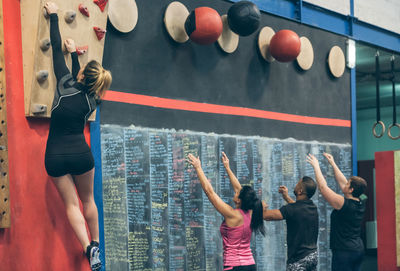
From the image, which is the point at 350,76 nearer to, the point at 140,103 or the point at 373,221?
the point at 140,103

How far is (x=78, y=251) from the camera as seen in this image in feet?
12.4

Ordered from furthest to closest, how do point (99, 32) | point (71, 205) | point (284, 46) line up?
point (284, 46)
point (99, 32)
point (71, 205)

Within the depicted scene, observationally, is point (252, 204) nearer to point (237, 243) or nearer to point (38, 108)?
point (237, 243)

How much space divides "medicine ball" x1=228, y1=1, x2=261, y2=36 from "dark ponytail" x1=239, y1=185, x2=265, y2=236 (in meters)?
1.59

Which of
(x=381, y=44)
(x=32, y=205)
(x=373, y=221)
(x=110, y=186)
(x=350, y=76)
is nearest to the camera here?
(x=32, y=205)

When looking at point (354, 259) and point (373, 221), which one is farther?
point (373, 221)

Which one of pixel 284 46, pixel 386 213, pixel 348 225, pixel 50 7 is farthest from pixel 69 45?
pixel 386 213

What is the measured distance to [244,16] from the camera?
477cm

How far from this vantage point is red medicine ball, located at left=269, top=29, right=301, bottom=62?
524 centimetres

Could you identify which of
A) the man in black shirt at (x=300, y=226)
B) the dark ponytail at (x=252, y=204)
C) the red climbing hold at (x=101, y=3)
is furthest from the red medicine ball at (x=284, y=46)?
the red climbing hold at (x=101, y=3)

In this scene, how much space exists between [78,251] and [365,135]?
11.0 m

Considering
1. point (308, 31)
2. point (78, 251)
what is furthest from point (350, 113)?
point (78, 251)

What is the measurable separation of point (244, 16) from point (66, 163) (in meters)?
2.21

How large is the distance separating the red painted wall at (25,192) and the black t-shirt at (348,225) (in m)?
2.25
